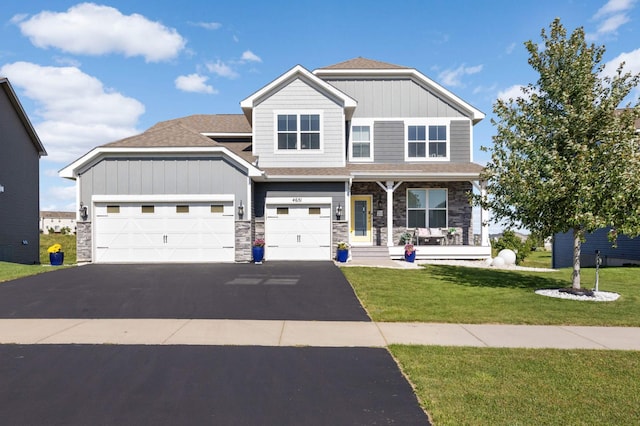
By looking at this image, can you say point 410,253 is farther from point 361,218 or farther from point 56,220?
point 56,220

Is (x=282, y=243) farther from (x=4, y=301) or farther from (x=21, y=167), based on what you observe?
(x=21, y=167)

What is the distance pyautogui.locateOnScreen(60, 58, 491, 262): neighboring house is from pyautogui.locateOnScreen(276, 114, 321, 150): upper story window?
4 cm

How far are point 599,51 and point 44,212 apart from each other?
91.7 m

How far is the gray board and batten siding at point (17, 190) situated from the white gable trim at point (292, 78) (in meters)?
11.6

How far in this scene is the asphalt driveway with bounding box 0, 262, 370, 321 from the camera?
867 centimetres

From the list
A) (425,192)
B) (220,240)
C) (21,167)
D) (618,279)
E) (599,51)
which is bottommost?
(618,279)

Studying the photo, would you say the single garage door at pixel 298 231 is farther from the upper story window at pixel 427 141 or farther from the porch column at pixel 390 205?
the upper story window at pixel 427 141

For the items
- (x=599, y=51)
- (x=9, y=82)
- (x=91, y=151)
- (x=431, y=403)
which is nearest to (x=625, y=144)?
(x=599, y=51)

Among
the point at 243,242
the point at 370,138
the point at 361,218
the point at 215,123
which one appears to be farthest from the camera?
the point at 215,123

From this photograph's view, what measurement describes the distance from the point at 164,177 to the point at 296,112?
6.34 meters

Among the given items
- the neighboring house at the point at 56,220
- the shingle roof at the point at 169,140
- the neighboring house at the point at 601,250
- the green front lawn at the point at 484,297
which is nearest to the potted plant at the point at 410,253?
the green front lawn at the point at 484,297

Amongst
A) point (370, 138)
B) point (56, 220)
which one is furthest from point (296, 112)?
point (56, 220)

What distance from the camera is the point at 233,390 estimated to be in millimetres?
4781

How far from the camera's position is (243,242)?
1764 cm
